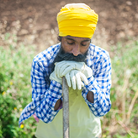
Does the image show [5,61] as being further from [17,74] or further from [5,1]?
[5,1]

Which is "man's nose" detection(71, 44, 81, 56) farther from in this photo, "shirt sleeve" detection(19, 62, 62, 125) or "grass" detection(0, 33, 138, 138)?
"grass" detection(0, 33, 138, 138)

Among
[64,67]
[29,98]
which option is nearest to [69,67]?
[64,67]

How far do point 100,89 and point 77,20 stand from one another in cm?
59

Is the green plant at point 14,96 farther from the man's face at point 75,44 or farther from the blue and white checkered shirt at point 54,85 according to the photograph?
the man's face at point 75,44

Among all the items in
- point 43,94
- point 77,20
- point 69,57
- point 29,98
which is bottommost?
point 29,98

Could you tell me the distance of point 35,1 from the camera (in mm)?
5250

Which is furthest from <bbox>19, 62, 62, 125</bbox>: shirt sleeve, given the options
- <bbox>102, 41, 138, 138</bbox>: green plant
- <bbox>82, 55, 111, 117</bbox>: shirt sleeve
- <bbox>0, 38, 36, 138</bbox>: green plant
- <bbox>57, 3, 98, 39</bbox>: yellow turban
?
<bbox>102, 41, 138, 138</bbox>: green plant

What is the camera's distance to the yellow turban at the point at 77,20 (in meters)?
1.38

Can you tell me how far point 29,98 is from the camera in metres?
2.38

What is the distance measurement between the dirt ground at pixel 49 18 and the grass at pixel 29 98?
1544mm

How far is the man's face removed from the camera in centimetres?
142

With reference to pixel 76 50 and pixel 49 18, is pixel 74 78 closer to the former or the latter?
pixel 76 50

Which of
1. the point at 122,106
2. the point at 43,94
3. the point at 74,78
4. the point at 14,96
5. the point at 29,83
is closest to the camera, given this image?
the point at 74,78

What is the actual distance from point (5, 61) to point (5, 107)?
0.66 m
